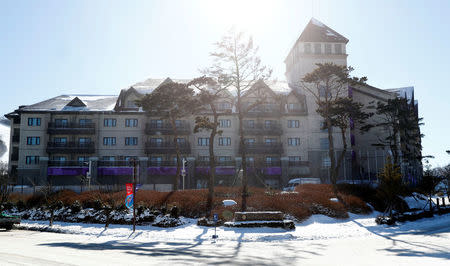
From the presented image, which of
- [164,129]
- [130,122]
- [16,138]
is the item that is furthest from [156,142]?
[16,138]

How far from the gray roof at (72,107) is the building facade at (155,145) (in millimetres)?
138

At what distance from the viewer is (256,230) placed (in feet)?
70.5

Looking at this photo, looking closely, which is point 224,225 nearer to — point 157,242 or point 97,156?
point 157,242

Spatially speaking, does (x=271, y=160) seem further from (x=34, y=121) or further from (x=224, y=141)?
(x=34, y=121)

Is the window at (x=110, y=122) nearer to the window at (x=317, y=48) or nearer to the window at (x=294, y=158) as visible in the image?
the window at (x=294, y=158)

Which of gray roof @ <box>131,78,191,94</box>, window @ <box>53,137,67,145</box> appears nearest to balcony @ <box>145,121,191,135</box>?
gray roof @ <box>131,78,191,94</box>

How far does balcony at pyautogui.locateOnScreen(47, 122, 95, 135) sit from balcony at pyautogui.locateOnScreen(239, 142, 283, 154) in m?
21.6

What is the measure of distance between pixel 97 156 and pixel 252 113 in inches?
916

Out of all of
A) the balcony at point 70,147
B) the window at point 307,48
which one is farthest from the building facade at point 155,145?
the window at point 307,48

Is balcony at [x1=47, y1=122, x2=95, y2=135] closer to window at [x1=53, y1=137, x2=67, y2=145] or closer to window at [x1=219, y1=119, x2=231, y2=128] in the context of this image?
window at [x1=53, y1=137, x2=67, y2=145]

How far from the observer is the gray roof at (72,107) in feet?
174

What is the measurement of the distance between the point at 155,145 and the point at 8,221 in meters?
27.6

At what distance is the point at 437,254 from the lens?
45.4ft

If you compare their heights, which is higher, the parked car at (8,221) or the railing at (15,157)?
the railing at (15,157)
